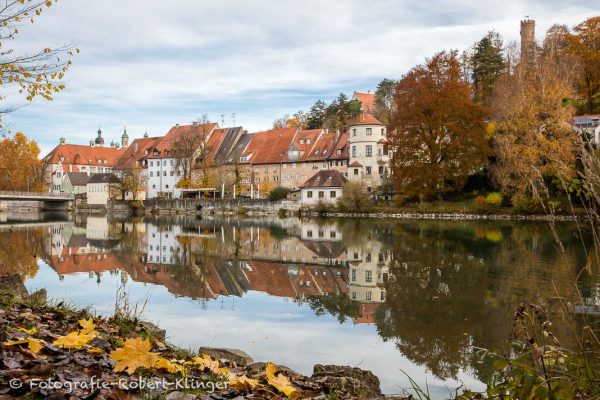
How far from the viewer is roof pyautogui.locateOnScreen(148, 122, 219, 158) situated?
8481 cm

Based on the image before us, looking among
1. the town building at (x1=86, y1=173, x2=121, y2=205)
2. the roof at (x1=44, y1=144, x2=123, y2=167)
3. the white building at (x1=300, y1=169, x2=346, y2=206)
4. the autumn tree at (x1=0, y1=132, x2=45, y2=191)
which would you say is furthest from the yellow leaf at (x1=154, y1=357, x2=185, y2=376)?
the roof at (x1=44, y1=144, x2=123, y2=167)

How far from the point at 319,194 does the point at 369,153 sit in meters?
7.51

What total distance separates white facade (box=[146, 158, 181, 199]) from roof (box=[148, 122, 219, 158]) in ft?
4.06

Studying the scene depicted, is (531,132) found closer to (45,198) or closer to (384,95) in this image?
(384,95)

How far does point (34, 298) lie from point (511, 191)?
43544mm

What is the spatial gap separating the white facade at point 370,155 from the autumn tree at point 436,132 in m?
10.0

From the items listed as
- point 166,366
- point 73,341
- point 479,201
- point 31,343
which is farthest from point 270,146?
point 31,343

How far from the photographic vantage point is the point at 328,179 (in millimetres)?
61812

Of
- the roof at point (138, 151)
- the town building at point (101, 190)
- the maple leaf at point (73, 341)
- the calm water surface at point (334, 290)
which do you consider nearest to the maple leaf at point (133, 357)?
the maple leaf at point (73, 341)

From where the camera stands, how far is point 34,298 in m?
8.29

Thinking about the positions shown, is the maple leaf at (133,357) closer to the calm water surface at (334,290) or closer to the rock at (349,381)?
the rock at (349,381)

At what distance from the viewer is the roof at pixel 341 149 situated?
67.1m

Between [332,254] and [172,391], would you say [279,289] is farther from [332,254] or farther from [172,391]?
[172,391]

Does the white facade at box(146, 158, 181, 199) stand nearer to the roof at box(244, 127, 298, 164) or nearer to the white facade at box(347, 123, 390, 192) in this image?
the roof at box(244, 127, 298, 164)
